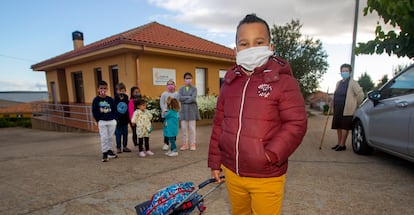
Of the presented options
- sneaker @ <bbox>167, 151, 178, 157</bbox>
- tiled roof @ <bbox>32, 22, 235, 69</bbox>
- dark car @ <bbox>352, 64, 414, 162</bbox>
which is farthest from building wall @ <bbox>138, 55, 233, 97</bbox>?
dark car @ <bbox>352, 64, 414, 162</bbox>

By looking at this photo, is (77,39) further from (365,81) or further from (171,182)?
(365,81)

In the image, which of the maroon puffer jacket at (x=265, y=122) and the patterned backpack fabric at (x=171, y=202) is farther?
the patterned backpack fabric at (x=171, y=202)

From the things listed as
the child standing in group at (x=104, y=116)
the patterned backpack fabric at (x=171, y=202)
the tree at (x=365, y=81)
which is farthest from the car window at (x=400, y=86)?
the tree at (x=365, y=81)

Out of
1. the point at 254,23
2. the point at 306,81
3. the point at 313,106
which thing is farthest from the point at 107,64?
the point at 313,106

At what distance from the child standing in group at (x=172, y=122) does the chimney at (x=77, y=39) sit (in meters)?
14.9

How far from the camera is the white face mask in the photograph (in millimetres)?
1513

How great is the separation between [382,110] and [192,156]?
3.54m

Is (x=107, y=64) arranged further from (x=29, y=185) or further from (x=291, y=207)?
(x=291, y=207)

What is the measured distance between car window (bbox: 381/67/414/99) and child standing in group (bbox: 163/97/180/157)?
389 cm

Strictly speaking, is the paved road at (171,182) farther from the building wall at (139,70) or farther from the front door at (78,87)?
the front door at (78,87)

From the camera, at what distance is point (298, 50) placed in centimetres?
1483

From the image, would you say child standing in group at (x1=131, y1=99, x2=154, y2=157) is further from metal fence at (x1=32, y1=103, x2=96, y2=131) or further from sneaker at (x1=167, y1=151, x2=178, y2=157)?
metal fence at (x1=32, y1=103, x2=96, y2=131)

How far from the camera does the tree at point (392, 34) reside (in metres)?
3.53

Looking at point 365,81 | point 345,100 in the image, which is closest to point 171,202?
point 345,100
